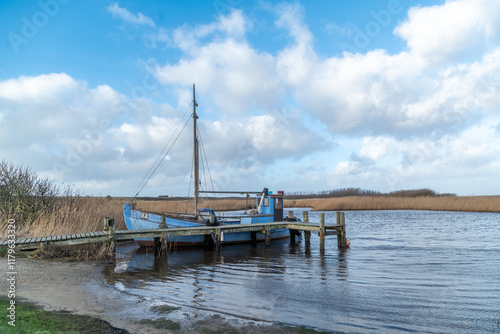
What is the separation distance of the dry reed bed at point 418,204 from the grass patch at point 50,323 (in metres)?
39.5

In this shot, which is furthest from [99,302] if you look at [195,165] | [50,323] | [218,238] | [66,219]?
[195,165]

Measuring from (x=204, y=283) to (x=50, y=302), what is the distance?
4006mm

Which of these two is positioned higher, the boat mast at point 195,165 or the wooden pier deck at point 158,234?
the boat mast at point 195,165

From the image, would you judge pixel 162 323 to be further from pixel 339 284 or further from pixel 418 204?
pixel 418 204

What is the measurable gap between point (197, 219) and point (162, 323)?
1230 cm

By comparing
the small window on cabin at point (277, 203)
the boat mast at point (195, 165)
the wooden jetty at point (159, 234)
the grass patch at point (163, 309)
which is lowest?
the grass patch at point (163, 309)

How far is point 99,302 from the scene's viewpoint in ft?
24.0

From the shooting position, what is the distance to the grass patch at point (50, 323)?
193 inches

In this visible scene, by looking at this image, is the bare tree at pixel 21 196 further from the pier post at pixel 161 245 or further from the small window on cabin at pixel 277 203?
the small window on cabin at pixel 277 203

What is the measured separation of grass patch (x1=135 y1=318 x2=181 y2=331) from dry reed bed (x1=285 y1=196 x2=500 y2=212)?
3852 centimetres

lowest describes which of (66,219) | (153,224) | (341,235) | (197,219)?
(341,235)

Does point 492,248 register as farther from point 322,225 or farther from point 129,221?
→ point 129,221

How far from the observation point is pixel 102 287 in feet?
28.9

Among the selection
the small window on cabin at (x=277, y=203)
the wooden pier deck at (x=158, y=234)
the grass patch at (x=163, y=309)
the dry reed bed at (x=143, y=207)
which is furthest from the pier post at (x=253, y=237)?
the grass patch at (x=163, y=309)
